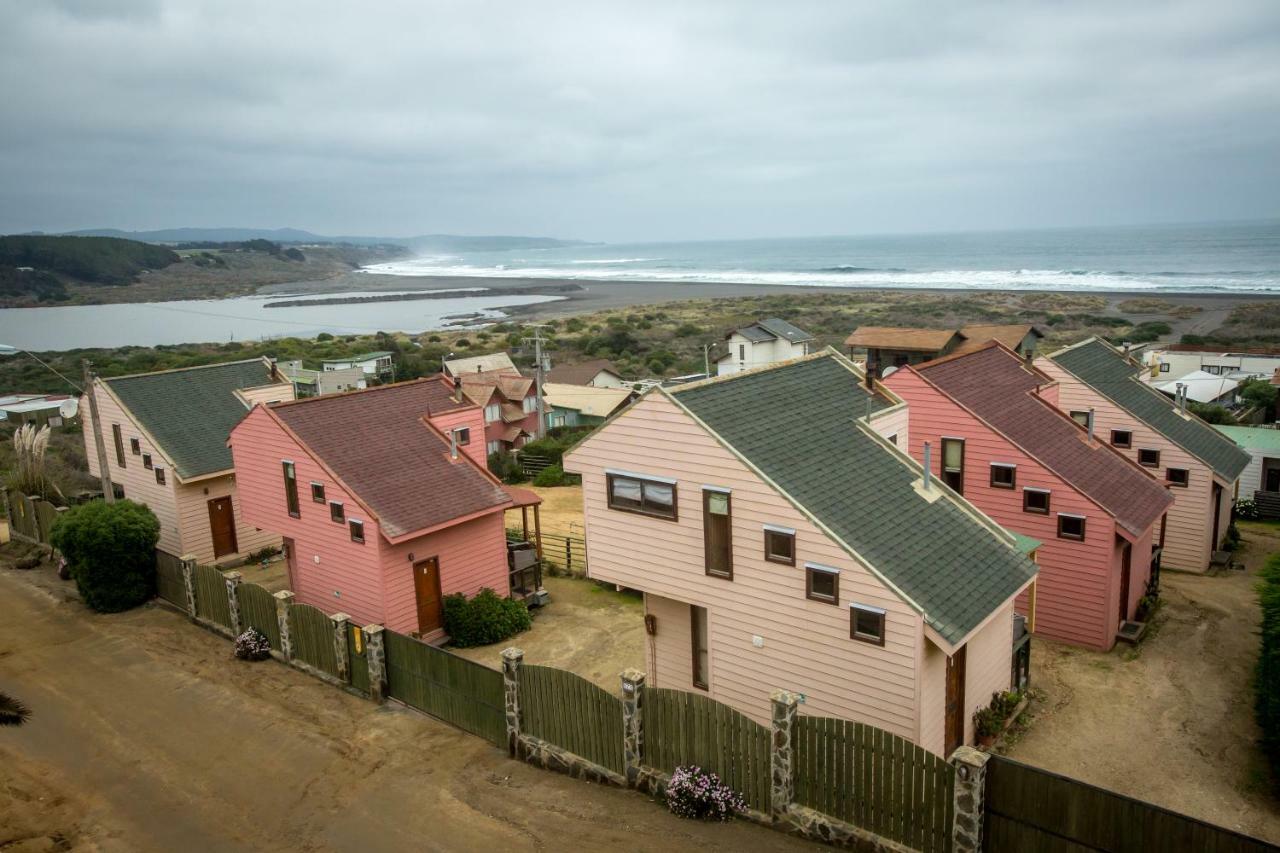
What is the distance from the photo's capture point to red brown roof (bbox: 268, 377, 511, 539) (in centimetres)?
2134

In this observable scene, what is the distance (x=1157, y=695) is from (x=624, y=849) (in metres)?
12.7

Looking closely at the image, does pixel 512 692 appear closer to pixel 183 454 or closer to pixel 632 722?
pixel 632 722

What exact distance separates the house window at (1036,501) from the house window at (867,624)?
32.8 ft

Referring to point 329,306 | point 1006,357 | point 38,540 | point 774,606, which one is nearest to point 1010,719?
point 774,606

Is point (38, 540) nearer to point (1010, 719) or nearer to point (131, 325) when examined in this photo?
point (1010, 719)

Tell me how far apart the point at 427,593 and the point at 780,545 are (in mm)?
11302

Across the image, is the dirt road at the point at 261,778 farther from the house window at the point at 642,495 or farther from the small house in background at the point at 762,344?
the small house in background at the point at 762,344

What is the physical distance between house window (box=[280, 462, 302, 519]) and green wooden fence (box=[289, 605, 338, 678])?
377 centimetres

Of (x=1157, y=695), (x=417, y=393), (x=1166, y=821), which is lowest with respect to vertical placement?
(x=1157, y=695)

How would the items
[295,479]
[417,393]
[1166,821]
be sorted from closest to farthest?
[1166,821]
[295,479]
[417,393]

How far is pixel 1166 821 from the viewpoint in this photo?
962 cm

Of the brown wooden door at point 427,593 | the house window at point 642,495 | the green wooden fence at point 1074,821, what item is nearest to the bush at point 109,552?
the brown wooden door at point 427,593

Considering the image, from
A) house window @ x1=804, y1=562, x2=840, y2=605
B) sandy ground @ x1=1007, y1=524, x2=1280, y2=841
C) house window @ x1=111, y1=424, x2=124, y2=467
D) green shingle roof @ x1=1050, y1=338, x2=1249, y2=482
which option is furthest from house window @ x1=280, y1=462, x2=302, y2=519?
green shingle roof @ x1=1050, y1=338, x2=1249, y2=482

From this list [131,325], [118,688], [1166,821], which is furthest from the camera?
[131,325]
